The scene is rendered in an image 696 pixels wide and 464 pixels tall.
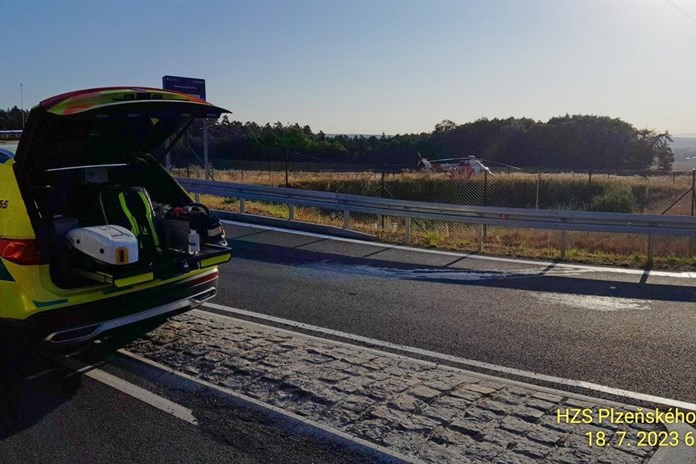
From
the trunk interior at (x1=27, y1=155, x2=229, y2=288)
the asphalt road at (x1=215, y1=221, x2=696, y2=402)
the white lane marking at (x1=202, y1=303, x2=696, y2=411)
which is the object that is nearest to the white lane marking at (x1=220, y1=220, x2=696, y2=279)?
the asphalt road at (x1=215, y1=221, x2=696, y2=402)

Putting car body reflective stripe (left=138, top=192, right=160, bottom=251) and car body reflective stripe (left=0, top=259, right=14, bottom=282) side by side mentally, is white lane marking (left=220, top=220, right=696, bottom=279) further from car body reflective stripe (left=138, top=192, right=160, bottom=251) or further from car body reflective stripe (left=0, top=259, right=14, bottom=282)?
car body reflective stripe (left=0, top=259, right=14, bottom=282)

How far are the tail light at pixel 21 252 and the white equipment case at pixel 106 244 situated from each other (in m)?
0.27

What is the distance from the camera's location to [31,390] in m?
4.88

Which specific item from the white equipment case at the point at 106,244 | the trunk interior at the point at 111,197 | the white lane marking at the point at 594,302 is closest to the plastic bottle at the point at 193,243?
the trunk interior at the point at 111,197

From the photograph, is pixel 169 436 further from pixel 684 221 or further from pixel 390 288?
pixel 684 221

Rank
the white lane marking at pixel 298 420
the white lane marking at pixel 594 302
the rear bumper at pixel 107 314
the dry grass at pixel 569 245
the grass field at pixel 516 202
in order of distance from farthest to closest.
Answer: the grass field at pixel 516 202, the dry grass at pixel 569 245, the white lane marking at pixel 594 302, the rear bumper at pixel 107 314, the white lane marking at pixel 298 420

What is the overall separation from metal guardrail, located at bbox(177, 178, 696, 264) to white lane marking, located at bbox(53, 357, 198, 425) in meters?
7.59

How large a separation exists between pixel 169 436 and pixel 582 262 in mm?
8055

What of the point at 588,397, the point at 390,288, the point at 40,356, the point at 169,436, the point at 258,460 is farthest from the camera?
the point at 390,288

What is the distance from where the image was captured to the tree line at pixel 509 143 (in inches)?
2093

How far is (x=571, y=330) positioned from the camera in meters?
6.45

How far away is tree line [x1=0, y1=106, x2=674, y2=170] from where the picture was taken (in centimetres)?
5316

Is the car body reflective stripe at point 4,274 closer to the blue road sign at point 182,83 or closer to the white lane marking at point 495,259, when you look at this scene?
the white lane marking at point 495,259

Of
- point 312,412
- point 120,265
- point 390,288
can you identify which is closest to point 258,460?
point 312,412
